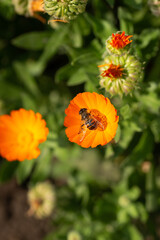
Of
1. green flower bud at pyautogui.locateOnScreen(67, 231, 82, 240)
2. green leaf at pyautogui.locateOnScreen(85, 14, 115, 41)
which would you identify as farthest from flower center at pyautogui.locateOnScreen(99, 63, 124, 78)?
green flower bud at pyautogui.locateOnScreen(67, 231, 82, 240)

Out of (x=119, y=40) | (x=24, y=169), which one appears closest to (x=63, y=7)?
(x=119, y=40)

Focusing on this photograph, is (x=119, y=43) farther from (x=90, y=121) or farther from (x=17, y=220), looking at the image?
(x=17, y=220)

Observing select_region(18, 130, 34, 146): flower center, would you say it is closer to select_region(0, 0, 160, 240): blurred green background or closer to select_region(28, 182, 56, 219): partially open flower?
select_region(0, 0, 160, 240): blurred green background

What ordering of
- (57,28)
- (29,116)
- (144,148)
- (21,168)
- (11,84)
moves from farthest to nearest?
(11,84) < (21,168) < (57,28) < (144,148) < (29,116)

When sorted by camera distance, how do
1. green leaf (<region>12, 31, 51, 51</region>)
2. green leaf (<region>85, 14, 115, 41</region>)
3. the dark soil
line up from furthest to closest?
1. the dark soil
2. green leaf (<region>12, 31, 51, 51</region>)
3. green leaf (<region>85, 14, 115, 41</region>)

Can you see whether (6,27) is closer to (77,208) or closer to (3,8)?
(3,8)

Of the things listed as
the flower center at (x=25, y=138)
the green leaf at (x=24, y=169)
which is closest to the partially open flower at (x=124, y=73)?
the flower center at (x=25, y=138)

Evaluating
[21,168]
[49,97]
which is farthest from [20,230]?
[49,97]
